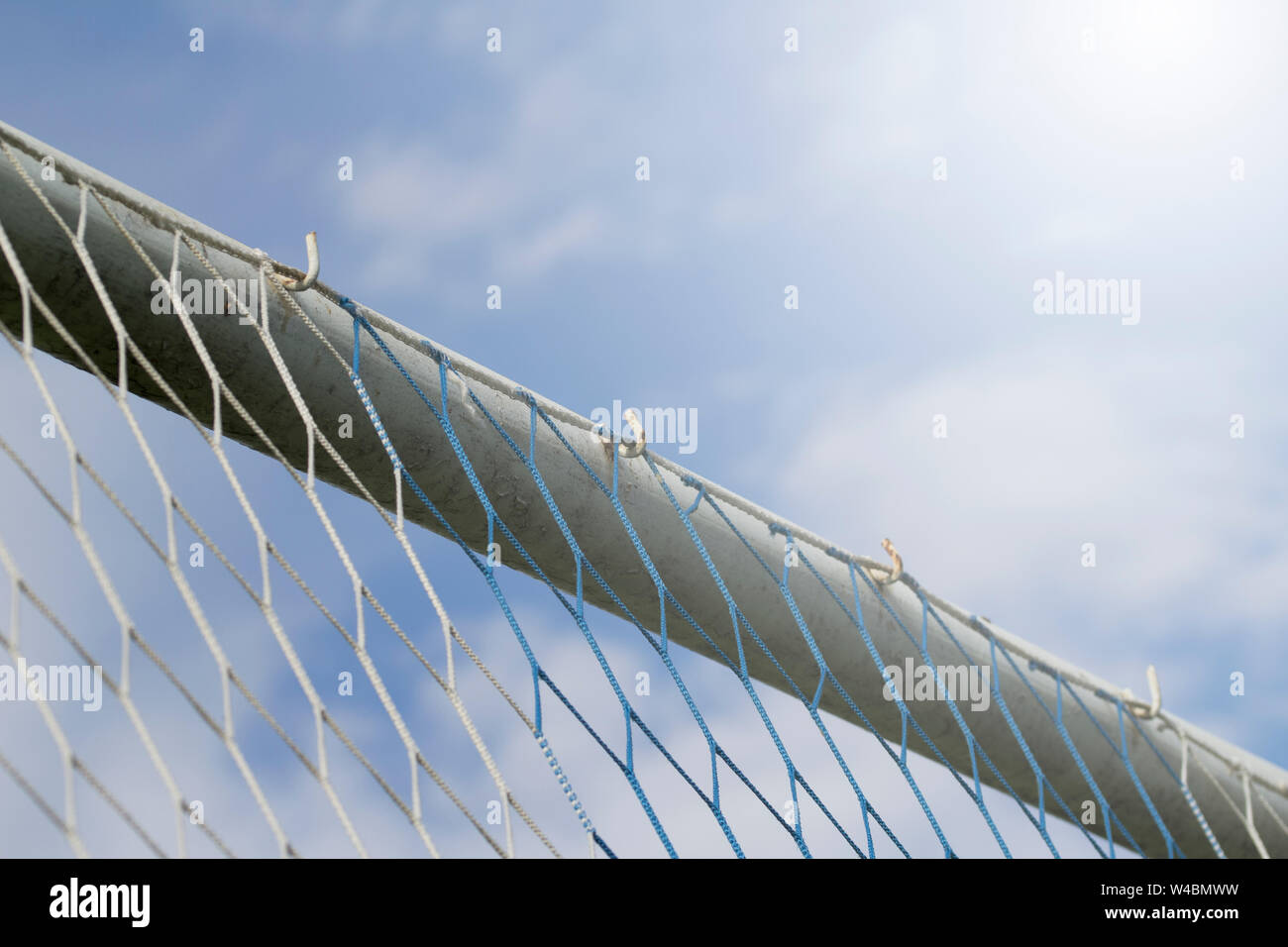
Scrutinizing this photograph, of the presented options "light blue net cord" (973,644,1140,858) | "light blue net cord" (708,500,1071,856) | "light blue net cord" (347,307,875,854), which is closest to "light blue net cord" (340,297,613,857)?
"light blue net cord" (347,307,875,854)

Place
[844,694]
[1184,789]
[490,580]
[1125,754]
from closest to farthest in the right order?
[490,580], [844,694], [1125,754], [1184,789]

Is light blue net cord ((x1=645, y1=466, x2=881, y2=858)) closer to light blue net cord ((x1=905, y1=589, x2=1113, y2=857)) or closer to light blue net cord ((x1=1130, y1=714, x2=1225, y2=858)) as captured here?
light blue net cord ((x1=905, y1=589, x2=1113, y2=857))

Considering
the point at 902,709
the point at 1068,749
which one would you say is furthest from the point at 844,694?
the point at 1068,749

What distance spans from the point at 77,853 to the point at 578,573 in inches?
79.0

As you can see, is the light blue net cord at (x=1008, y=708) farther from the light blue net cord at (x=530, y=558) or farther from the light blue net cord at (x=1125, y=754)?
the light blue net cord at (x=530, y=558)

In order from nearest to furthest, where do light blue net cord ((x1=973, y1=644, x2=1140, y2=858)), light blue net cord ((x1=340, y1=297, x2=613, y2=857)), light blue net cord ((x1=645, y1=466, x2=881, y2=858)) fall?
light blue net cord ((x1=340, y1=297, x2=613, y2=857)) < light blue net cord ((x1=645, y1=466, x2=881, y2=858)) < light blue net cord ((x1=973, y1=644, x2=1140, y2=858))

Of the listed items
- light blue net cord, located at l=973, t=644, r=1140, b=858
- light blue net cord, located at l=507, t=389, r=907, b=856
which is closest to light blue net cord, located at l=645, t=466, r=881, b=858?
light blue net cord, located at l=507, t=389, r=907, b=856

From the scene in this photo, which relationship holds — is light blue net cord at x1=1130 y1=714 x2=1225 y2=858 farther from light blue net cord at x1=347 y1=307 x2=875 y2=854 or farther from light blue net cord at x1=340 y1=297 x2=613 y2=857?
light blue net cord at x1=340 y1=297 x2=613 y2=857

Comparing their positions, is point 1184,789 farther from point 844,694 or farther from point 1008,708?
Answer: point 844,694

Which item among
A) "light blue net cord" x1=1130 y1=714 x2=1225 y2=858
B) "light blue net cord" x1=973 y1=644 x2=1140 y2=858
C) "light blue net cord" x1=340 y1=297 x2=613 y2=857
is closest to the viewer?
"light blue net cord" x1=340 y1=297 x2=613 y2=857

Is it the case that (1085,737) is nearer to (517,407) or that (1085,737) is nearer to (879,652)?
(879,652)

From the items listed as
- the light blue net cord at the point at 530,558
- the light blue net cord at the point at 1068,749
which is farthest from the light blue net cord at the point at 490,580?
the light blue net cord at the point at 1068,749

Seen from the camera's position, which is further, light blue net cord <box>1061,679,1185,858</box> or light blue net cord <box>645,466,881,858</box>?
light blue net cord <box>1061,679,1185,858</box>

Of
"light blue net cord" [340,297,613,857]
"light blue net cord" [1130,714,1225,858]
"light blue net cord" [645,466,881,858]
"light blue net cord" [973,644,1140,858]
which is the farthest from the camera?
"light blue net cord" [1130,714,1225,858]
